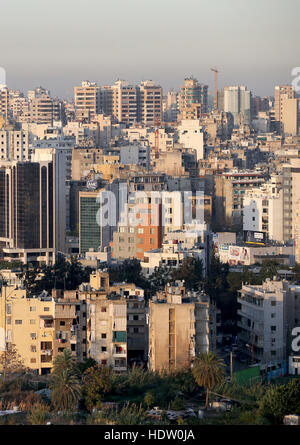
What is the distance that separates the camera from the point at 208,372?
8172 millimetres

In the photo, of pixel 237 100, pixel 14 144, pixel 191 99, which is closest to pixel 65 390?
pixel 14 144

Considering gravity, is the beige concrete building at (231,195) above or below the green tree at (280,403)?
above

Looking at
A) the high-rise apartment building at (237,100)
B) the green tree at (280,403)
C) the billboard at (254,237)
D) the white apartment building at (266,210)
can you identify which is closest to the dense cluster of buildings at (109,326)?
the green tree at (280,403)

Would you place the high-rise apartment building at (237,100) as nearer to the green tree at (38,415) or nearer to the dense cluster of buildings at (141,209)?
the dense cluster of buildings at (141,209)

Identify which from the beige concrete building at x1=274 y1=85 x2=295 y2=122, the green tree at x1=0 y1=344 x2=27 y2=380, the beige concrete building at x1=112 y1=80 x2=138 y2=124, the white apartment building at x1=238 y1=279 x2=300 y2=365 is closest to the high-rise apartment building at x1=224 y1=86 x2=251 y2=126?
the beige concrete building at x1=274 y1=85 x2=295 y2=122

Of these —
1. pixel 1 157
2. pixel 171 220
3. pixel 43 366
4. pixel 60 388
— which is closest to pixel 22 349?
pixel 43 366

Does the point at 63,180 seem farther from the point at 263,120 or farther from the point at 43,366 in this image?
the point at 263,120

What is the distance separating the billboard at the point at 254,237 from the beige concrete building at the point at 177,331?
6.20m

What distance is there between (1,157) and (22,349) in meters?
12.4

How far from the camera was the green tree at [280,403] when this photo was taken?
7156 mm

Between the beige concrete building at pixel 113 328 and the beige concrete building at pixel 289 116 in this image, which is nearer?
the beige concrete building at pixel 113 328

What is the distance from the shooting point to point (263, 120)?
3153cm

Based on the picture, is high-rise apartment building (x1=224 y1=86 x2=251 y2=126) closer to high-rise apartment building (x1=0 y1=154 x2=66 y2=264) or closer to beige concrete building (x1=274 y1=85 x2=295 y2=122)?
beige concrete building (x1=274 y1=85 x2=295 y2=122)

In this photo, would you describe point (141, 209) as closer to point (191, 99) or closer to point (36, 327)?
point (36, 327)
